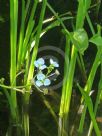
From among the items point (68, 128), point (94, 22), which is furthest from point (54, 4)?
point (68, 128)

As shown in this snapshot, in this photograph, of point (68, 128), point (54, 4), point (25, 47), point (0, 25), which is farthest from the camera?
point (54, 4)

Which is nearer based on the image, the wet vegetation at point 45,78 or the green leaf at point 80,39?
the green leaf at point 80,39

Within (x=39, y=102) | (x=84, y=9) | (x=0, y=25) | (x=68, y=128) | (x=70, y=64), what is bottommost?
(x=68, y=128)

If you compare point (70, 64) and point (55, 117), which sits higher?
point (70, 64)

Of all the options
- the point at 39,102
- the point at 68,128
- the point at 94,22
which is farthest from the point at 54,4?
the point at 68,128

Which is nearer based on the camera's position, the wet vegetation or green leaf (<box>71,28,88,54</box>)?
green leaf (<box>71,28,88,54</box>)

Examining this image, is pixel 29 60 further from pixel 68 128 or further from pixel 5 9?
pixel 5 9

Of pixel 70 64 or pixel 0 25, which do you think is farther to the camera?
pixel 0 25

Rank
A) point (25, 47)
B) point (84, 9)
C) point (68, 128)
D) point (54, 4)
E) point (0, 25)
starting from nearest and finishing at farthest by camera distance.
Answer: point (84, 9) → point (25, 47) → point (68, 128) → point (0, 25) → point (54, 4)

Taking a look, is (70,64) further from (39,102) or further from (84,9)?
(39,102)
